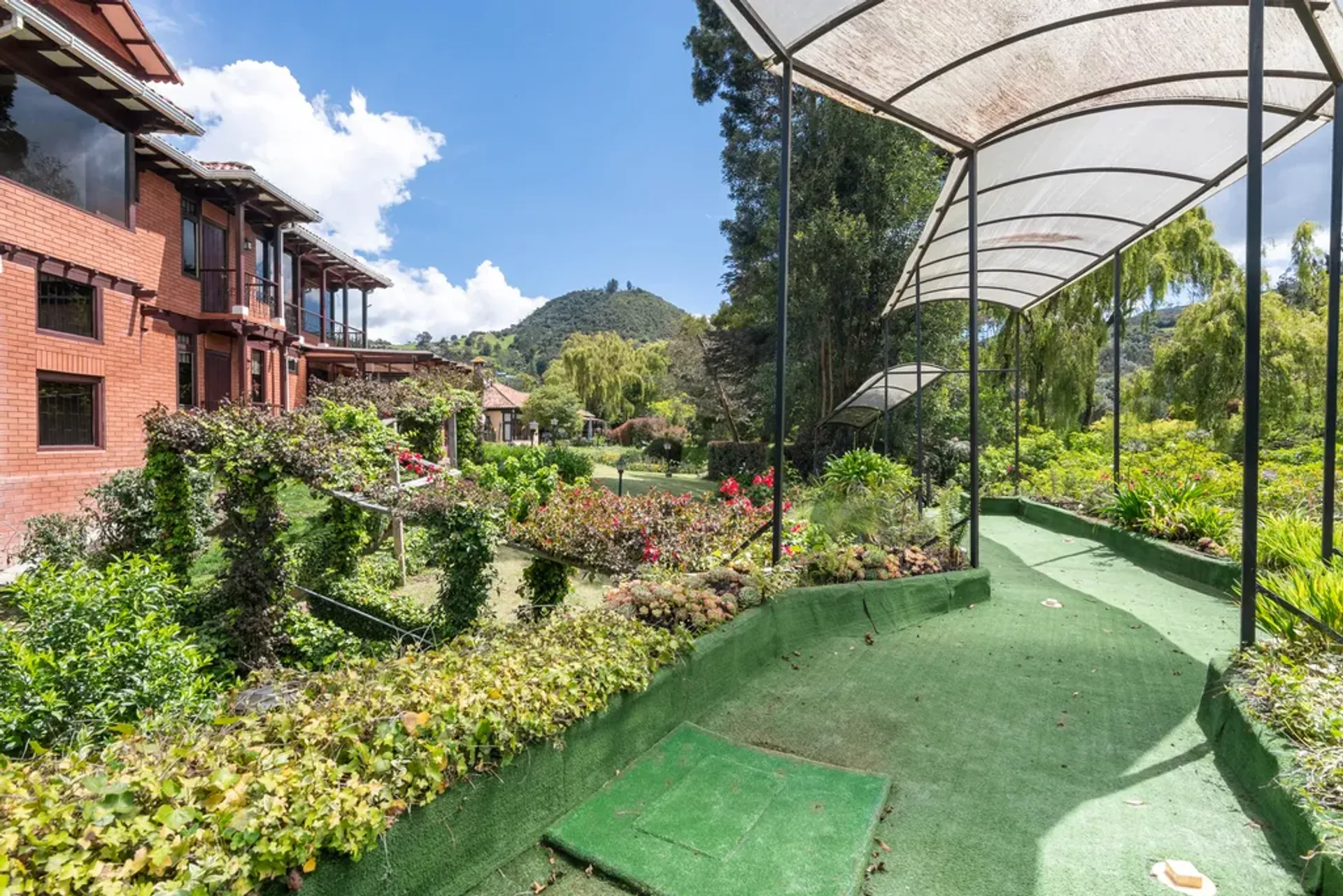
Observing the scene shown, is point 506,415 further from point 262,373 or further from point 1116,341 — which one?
point 1116,341

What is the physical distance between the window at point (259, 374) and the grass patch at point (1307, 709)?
17.4 metres

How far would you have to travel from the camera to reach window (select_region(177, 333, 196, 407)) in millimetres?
12695

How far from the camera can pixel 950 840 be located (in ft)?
7.93

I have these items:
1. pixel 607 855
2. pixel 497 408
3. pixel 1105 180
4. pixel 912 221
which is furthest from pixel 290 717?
pixel 497 408

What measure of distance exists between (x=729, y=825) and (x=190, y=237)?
15.7 m

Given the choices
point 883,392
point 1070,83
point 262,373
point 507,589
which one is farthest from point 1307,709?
point 262,373

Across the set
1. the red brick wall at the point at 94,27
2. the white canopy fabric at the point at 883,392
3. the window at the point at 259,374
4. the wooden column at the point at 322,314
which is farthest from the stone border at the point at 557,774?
the wooden column at the point at 322,314

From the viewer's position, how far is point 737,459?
69.0ft

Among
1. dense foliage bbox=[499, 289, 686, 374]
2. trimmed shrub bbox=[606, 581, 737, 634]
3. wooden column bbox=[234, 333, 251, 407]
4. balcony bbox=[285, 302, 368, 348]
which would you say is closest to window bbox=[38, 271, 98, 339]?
wooden column bbox=[234, 333, 251, 407]

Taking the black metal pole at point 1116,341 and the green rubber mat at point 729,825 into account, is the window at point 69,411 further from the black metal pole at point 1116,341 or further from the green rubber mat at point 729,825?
the black metal pole at point 1116,341

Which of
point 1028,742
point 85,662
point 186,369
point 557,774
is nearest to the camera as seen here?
point 557,774

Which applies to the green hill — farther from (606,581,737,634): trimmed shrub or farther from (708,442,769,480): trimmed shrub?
(606,581,737,634): trimmed shrub

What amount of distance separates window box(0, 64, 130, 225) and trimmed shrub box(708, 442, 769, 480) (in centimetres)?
1488

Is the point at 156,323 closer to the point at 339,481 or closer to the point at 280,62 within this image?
the point at 280,62
